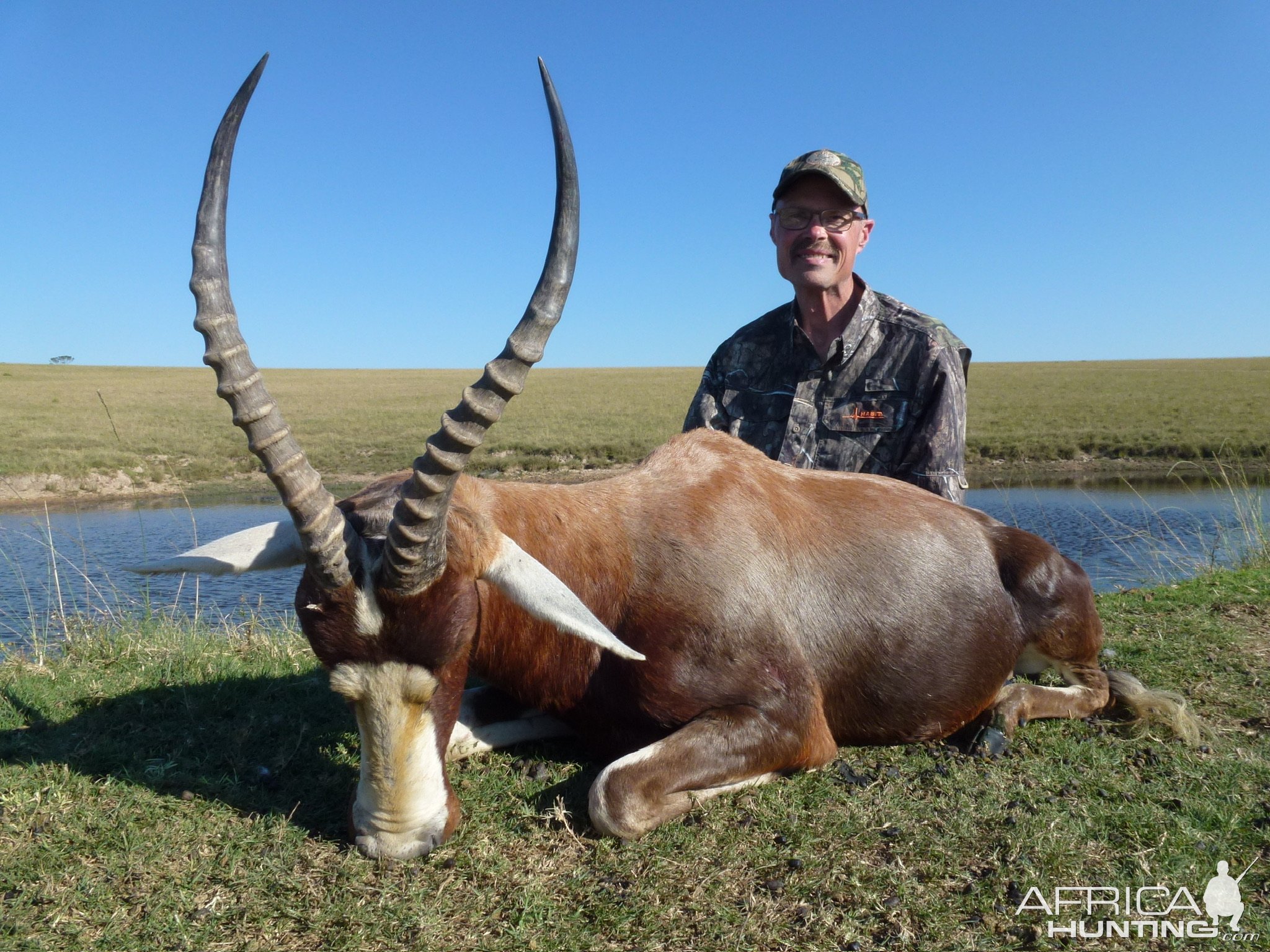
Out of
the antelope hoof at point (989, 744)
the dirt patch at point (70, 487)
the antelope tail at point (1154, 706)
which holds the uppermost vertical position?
the antelope tail at point (1154, 706)

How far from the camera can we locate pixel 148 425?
39.1 metres

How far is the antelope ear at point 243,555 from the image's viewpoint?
391 cm

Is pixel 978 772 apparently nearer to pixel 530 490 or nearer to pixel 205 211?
pixel 530 490

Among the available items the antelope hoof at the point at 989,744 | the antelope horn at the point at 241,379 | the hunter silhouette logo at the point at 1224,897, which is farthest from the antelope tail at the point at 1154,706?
the antelope horn at the point at 241,379

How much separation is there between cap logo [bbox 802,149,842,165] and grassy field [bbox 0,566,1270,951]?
426 centimetres

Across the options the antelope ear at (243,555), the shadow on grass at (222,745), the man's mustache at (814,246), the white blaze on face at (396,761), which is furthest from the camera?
the man's mustache at (814,246)

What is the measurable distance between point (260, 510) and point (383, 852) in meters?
18.8

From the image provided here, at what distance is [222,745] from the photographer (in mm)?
5051

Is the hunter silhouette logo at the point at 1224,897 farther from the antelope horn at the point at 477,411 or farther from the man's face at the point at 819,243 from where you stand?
the man's face at the point at 819,243

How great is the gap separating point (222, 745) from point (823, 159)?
5644 millimetres

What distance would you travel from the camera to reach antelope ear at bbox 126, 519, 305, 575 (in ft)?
12.8

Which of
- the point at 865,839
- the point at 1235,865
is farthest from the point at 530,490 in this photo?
the point at 1235,865

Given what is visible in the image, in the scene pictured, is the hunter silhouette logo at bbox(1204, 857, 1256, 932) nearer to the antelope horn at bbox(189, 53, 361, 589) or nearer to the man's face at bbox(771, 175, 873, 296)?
the antelope horn at bbox(189, 53, 361, 589)

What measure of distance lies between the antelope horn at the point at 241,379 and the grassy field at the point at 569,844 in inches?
50.7
